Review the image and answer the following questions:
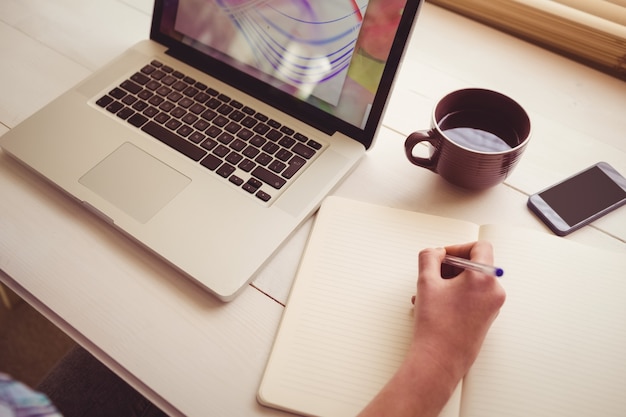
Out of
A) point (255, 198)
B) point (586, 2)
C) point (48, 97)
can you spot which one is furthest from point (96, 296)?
point (586, 2)

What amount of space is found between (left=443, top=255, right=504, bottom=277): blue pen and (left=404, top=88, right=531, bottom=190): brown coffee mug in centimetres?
12

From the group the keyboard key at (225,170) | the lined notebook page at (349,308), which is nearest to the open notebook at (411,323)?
the lined notebook page at (349,308)

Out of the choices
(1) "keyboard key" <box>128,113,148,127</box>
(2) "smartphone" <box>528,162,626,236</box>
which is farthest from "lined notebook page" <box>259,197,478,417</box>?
(1) "keyboard key" <box>128,113,148,127</box>

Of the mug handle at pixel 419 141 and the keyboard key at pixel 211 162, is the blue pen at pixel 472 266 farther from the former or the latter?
the keyboard key at pixel 211 162

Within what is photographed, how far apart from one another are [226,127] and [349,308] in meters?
0.28

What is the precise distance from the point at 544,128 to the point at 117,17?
0.70 metres

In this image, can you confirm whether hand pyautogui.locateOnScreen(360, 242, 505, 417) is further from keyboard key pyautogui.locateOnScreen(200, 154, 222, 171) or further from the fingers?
keyboard key pyautogui.locateOnScreen(200, 154, 222, 171)

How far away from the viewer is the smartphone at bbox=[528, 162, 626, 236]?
24.5 inches

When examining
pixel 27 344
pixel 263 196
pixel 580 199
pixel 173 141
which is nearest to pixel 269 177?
pixel 263 196

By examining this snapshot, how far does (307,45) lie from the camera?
2.12ft

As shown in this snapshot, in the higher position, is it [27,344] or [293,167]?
[293,167]

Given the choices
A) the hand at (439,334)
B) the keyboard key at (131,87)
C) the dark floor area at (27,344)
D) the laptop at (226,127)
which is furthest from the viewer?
the dark floor area at (27,344)

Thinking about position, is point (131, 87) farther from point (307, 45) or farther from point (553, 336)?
point (553, 336)

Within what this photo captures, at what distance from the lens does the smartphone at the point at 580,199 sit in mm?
623
